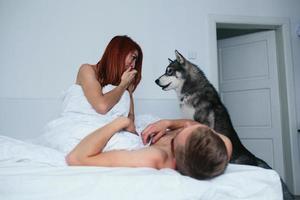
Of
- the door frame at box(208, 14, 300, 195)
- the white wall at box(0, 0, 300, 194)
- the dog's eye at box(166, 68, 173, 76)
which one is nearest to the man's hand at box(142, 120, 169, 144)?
the dog's eye at box(166, 68, 173, 76)

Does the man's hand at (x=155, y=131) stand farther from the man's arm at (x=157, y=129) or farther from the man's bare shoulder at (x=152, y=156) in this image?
the man's bare shoulder at (x=152, y=156)

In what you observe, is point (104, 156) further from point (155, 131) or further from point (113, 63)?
point (113, 63)

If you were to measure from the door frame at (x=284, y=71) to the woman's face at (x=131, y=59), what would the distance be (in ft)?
4.99

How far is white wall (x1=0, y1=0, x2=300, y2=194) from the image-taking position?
2430 millimetres

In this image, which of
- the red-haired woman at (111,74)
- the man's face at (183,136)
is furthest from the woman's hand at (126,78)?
the man's face at (183,136)

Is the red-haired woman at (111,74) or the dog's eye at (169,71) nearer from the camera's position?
the red-haired woman at (111,74)

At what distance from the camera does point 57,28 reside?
8.31 ft

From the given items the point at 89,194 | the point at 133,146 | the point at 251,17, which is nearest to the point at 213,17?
the point at 251,17

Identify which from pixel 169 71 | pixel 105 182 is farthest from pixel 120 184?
pixel 169 71

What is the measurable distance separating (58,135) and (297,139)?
2685 mm

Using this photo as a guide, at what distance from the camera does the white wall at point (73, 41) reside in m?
2.43

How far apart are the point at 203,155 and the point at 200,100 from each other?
160cm

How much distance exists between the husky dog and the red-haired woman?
93cm

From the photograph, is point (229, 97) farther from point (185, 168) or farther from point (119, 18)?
point (185, 168)
